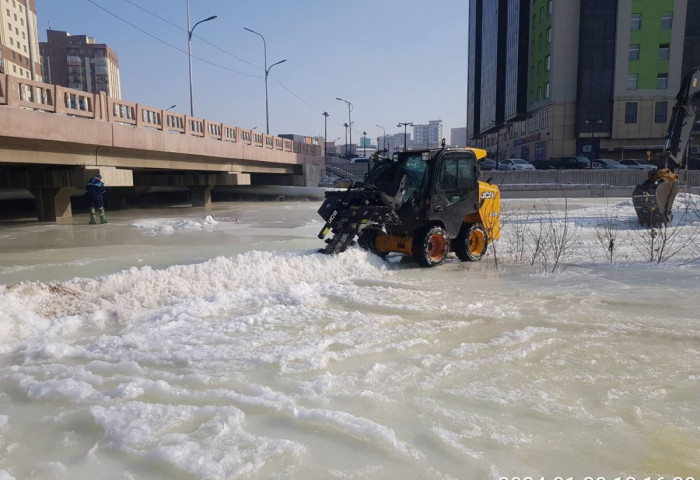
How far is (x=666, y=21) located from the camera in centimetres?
4888

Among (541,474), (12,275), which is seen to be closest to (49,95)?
(12,275)

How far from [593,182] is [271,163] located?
20814mm

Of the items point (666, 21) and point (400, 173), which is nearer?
point (400, 173)

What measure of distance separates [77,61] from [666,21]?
340 feet

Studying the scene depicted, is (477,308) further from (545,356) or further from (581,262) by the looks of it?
(581,262)

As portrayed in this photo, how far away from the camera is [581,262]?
1004 centimetres

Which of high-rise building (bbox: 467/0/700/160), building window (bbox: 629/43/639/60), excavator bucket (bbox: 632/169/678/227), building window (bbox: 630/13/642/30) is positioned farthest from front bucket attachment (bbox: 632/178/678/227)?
building window (bbox: 630/13/642/30)

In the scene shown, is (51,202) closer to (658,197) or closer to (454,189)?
(454,189)

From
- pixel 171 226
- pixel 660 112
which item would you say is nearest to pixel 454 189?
pixel 171 226

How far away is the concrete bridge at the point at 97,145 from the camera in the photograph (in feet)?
48.8

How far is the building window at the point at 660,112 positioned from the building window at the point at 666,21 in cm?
705

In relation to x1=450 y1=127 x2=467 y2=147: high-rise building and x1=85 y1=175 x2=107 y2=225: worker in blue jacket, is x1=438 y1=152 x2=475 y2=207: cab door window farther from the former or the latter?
x1=450 y1=127 x2=467 y2=147: high-rise building

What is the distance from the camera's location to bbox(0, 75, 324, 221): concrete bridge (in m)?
14.9

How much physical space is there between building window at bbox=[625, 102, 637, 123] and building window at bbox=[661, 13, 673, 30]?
24.5 feet
